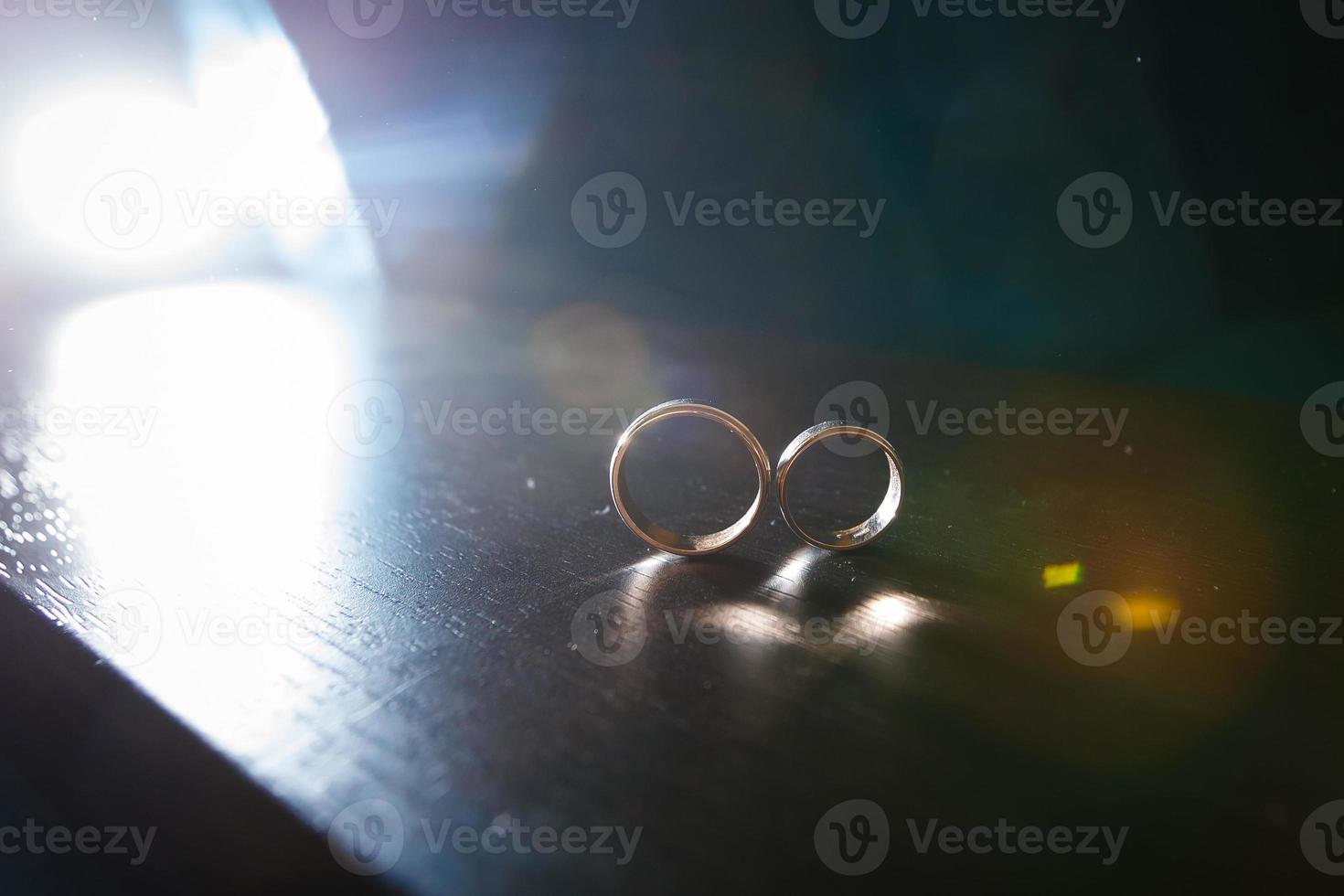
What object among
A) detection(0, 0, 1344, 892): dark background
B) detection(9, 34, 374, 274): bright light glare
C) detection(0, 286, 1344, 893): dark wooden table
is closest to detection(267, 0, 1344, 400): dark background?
detection(0, 0, 1344, 892): dark background

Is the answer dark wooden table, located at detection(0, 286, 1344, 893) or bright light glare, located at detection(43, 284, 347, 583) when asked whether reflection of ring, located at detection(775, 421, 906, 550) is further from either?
bright light glare, located at detection(43, 284, 347, 583)

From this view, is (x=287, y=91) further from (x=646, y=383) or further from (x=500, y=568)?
(x=500, y=568)

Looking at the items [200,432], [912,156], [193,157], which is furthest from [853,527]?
[193,157]

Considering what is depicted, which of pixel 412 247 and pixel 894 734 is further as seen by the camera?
pixel 412 247

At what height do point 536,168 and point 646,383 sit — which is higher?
point 536,168

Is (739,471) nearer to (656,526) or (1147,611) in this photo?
(656,526)

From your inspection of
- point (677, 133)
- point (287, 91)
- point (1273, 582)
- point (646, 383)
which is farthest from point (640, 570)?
point (287, 91)
